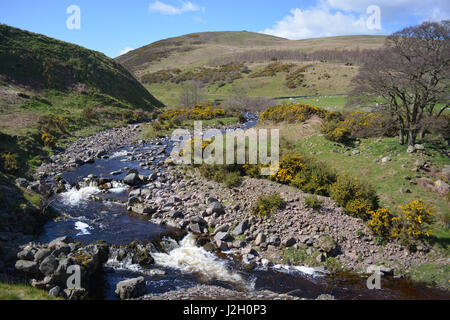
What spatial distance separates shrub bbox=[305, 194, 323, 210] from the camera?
→ 1340 centimetres

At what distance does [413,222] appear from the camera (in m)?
11.5

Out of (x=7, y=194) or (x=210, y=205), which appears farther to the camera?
(x=210, y=205)

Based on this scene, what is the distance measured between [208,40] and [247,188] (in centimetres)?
20523

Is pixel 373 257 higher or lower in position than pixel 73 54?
lower

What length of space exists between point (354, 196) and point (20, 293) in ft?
44.4

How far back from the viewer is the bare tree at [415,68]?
50.4ft

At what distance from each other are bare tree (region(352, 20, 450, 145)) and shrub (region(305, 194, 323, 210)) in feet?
27.5

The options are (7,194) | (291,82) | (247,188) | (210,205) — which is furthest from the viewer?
(291,82)

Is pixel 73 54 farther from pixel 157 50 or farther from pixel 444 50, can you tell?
pixel 157 50

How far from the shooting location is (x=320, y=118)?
2817 centimetres

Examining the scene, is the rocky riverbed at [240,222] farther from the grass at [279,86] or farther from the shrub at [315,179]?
the grass at [279,86]

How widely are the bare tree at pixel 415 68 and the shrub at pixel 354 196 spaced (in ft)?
20.6

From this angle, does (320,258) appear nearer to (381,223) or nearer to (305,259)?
(305,259)
